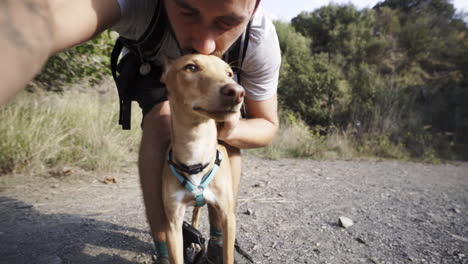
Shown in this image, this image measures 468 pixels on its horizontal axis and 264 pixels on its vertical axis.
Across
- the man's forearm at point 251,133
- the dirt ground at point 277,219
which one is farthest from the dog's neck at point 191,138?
the dirt ground at point 277,219

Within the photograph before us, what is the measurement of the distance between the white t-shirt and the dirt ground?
1298 millimetres

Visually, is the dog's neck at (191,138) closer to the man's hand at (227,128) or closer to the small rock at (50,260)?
the man's hand at (227,128)

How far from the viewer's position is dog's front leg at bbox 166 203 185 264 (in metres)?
1.75

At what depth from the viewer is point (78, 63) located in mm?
4098

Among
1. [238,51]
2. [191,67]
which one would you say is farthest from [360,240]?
[191,67]

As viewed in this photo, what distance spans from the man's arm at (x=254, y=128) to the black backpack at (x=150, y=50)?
0.87ft

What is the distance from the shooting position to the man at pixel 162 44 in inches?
25.4

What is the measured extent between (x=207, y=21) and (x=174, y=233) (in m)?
1.21

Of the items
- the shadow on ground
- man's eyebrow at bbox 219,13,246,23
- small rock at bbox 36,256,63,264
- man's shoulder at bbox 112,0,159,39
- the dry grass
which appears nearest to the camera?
man's eyebrow at bbox 219,13,246,23

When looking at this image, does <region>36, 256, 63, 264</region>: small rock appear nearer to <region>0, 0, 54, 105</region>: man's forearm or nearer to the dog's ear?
the dog's ear

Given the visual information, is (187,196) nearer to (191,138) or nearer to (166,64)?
(191,138)

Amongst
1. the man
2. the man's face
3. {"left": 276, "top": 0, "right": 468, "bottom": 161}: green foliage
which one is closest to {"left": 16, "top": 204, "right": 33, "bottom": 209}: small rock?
the man

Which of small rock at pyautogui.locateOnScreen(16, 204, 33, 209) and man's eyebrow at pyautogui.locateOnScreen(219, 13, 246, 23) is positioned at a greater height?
man's eyebrow at pyautogui.locateOnScreen(219, 13, 246, 23)

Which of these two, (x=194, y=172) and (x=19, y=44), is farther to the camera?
(x=194, y=172)
